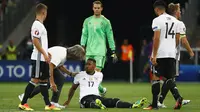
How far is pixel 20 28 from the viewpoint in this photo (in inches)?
1342

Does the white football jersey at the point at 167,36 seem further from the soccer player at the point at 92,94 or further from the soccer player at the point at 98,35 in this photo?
the soccer player at the point at 98,35

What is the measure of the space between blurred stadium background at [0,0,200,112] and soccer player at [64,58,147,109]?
11260 mm

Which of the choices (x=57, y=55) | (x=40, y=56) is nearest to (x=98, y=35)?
(x=57, y=55)

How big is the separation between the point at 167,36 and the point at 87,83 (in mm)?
1977

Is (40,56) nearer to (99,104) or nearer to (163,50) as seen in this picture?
(99,104)

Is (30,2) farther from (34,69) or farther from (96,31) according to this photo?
(34,69)

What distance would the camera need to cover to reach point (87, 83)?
556 inches

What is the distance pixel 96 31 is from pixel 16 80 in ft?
46.4

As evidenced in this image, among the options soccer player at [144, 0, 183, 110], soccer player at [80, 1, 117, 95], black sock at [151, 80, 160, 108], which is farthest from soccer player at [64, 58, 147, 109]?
soccer player at [80, 1, 117, 95]

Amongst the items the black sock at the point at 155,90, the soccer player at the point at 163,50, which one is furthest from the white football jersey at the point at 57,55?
the black sock at the point at 155,90

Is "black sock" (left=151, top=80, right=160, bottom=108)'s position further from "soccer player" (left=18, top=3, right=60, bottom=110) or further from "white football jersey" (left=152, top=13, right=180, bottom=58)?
"soccer player" (left=18, top=3, right=60, bottom=110)

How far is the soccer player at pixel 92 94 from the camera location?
13695mm

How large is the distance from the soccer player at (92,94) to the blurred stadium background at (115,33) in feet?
36.9

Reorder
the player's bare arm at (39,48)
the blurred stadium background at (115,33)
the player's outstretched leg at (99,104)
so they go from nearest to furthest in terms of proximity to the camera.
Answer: the player's bare arm at (39,48), the player's outstretched leg at (99,104), the blurred stadium background at (115,33)
